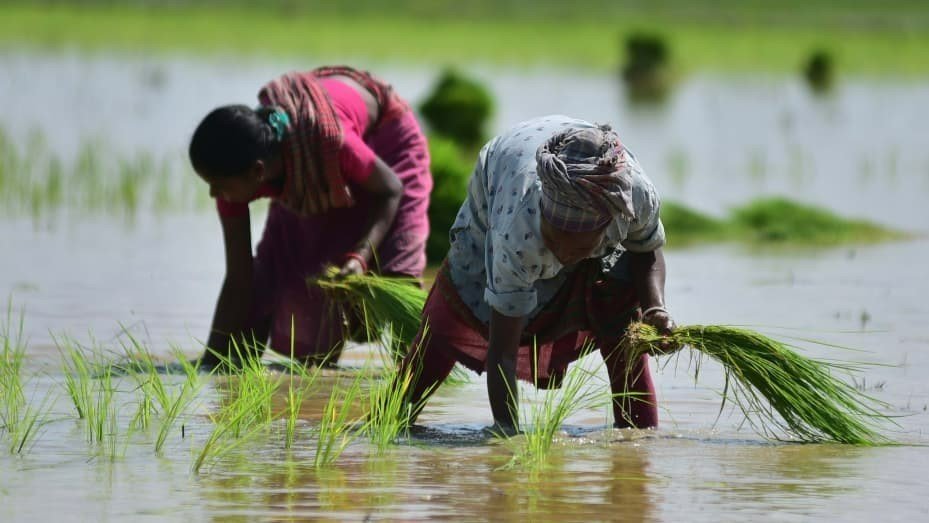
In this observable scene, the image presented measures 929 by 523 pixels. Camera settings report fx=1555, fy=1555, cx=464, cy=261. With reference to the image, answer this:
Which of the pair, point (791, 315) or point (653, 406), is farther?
point (791, 315)

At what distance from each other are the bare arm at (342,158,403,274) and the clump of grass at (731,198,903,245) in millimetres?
4977

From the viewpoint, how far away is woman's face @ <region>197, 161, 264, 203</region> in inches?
202

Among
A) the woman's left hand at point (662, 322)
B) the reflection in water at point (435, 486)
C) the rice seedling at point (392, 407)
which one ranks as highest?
the woman's left hand at point (662, 322)

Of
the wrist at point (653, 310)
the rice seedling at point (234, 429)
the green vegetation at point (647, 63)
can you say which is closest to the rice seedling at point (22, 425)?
the rice seedling at point (234, 429)

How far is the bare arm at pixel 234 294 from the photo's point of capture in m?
5.57

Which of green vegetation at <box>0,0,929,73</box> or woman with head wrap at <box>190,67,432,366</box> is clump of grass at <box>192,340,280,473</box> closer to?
woman with head wrap at <box>190,67,432,366</box>

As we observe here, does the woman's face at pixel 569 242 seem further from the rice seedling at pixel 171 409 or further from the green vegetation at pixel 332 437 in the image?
the rice seedling at pixel 171 409

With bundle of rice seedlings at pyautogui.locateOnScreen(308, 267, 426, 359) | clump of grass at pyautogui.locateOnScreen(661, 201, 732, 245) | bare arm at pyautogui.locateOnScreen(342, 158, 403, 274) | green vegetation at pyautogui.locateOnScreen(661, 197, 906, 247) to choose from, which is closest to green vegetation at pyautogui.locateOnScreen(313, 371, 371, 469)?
bundle of rice seedlings at pyautogui.locateOnScreen(308, 267, 426, 359)

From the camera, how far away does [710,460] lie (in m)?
4.38

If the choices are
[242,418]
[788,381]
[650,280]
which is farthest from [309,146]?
[788,381]

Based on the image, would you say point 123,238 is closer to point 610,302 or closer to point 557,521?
point 610,302

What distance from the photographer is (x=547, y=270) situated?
402 centimetres

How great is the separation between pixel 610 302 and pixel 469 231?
1.49 ft

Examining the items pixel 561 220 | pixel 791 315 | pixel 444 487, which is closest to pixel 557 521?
pixel 444 487
